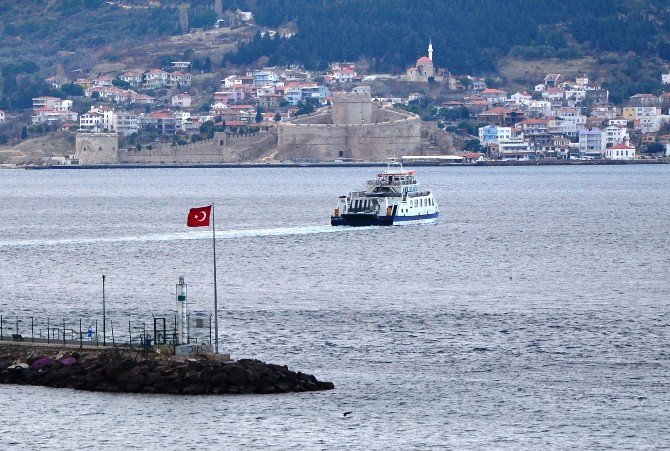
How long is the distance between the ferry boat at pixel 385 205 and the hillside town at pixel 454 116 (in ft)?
298

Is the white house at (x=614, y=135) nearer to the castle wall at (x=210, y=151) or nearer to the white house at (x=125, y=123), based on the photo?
the castle wall at (x=210, y=151)

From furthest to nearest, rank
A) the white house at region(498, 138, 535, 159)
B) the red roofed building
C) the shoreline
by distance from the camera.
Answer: the red roofed building, the white house at region(498, 138, 535, 159), the shoreline

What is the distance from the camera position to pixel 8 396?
1270 inches

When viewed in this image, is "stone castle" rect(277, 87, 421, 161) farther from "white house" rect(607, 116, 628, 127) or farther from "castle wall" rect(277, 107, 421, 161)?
"white house" rect(607, 116, 628, 127)

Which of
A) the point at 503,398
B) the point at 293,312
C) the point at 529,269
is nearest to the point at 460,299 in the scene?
the point at 293,312

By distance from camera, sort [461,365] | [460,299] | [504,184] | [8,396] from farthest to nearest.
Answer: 1. [504,184]
2. [460,299]
3. [461,365]
4. [8,396]

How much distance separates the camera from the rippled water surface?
3055 centimetres

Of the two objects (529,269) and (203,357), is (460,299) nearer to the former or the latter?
(529,269)

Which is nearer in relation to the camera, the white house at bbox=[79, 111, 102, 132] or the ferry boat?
the ferry boat

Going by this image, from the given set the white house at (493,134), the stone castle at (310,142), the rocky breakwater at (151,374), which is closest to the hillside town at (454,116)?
the white house at (493,134)

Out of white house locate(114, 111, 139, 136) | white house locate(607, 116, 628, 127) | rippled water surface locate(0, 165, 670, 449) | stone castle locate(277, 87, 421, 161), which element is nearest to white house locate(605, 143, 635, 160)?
white house locate(607, 116, 628, 127)

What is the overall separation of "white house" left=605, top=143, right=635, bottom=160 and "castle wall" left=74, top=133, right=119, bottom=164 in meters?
42.9

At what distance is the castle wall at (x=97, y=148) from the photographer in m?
166

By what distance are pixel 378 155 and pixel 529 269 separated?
358 feet
